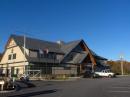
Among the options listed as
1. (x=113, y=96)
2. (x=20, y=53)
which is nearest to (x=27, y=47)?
(x=20, y=53)

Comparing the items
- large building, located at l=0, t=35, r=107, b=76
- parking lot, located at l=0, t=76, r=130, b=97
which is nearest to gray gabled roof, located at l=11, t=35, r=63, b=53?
large building, located at l=0, t=35, r=107, b=76

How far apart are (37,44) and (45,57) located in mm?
3794

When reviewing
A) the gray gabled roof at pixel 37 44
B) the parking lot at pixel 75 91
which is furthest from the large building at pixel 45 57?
the parking lot at pixel 75 91

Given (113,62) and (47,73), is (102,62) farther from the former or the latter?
(47,73)

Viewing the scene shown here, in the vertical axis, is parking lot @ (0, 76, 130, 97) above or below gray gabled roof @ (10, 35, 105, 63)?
below

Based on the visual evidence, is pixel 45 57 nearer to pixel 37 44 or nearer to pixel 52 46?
pixel 37 44

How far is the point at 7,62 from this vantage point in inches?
2370

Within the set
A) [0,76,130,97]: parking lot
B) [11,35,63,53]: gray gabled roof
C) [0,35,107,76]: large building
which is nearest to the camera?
[0,76,130,97]: parking lot

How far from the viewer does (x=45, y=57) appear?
185 feet

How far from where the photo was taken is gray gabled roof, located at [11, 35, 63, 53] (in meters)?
55.6

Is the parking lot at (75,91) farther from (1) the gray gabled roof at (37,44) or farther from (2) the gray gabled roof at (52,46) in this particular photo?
(2) the gray gabled roof at (52,46)

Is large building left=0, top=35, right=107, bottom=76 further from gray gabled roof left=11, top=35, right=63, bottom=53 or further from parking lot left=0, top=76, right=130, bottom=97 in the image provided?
parking lot left=0, top=76, right=130, bottom=97

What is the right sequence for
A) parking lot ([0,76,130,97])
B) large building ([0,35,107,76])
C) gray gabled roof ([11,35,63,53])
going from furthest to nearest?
gray gabled roof ([11,35,63,53]) < large building ([0,35,107,76]) < parking lot ([0,76,130,97])

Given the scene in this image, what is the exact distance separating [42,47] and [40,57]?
3.25 meters
